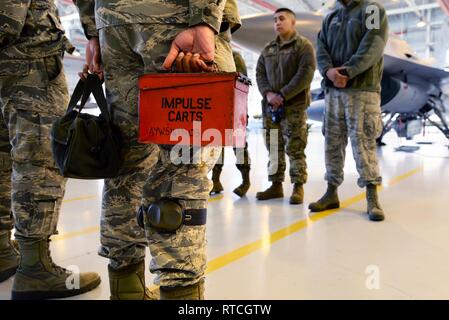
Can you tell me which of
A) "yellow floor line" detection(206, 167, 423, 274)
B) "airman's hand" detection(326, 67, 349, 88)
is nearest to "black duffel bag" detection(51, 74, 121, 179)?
"yellow floor line" detection(206, 167, 423, 274)

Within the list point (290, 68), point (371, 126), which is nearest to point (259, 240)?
point (371, 126)

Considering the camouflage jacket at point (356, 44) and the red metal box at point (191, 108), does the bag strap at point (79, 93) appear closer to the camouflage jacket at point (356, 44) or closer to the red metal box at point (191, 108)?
the red metal box at point (191, 108)

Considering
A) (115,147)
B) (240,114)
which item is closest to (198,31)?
(240,114)

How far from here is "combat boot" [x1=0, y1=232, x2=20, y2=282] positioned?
161 cm

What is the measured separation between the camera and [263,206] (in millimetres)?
2955

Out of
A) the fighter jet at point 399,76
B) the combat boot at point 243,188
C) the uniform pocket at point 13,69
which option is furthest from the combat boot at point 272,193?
the fighter jet at point 399,76

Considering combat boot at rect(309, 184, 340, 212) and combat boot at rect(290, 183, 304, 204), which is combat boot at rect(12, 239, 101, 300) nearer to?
combat boot at rect(309, 184, 340, 212)

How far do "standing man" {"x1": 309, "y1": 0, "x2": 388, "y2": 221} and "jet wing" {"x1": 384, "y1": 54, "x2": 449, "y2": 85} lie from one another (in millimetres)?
3681

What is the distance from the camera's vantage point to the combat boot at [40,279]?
139 centimetres

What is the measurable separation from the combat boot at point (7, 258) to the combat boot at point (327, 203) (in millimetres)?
1948

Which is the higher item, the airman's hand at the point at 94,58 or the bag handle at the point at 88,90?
the airman's hand at the point at 94,58

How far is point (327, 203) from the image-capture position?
9.26 ft

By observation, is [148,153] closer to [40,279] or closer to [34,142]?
[34,142]

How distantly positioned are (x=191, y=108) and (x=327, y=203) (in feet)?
Answer: 7.05
